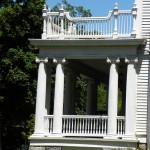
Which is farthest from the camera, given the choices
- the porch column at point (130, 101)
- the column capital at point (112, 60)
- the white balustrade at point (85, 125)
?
the white balustrade at point (85, 125)

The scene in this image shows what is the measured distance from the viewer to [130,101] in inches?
980

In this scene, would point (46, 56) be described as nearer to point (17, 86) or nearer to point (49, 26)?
point (49, 26)

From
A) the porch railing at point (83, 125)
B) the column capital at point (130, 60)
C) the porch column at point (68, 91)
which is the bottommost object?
the porch railing at point (83, 125)

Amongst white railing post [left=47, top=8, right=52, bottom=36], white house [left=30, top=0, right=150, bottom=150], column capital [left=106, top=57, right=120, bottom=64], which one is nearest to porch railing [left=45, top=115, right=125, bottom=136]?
white house [left=30, top=0, right=150, bottom=150]

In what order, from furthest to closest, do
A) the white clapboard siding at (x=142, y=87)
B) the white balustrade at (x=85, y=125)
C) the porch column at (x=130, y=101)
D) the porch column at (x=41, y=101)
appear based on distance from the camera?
1. the porch column at (x=41, y=101)
2. the white balustrade at (x=85, y=125)
3. the white clapboard siding at (x=142, y=87)
4. the porch column at (x=130, y=101)

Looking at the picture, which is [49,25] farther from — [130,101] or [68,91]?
[130,101]

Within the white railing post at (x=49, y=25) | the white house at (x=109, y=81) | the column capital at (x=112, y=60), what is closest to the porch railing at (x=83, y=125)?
the white house at (x=109, y=81)

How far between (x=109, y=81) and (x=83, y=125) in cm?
252

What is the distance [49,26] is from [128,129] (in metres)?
6.64

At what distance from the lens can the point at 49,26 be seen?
2664 cm

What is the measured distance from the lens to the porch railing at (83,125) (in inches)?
997

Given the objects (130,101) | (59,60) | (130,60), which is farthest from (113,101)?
(59,60)

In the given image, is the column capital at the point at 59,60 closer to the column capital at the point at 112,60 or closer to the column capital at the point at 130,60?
the column capital at the point at 112,60

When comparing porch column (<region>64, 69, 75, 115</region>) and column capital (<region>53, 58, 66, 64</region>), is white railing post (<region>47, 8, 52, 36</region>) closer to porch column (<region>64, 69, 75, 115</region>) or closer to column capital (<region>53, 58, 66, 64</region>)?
column capital (<region>53, 58, 66, 64</region>)
